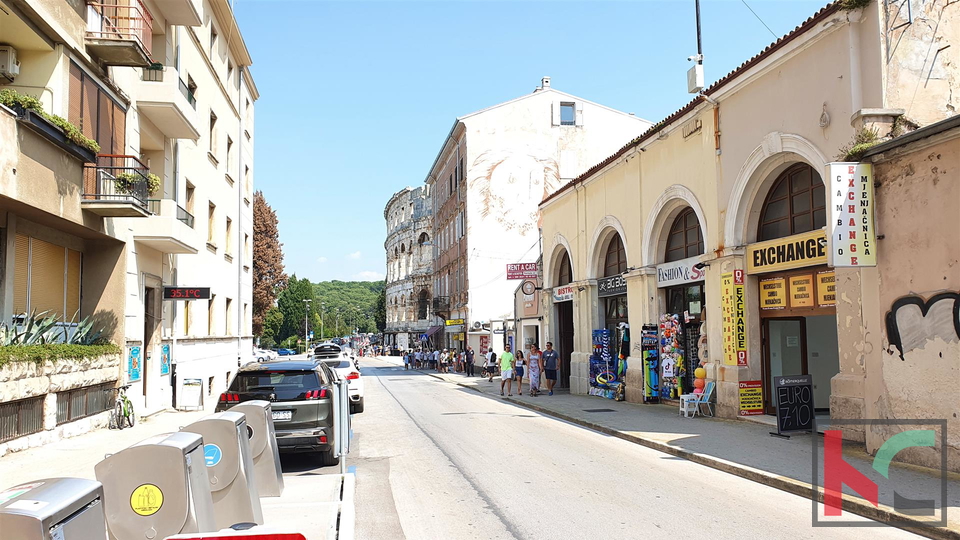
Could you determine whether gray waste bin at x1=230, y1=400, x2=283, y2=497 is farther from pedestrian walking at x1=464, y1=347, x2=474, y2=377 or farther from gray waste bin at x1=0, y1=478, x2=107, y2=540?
pedestrian walking at x1=464, y1=347, x2=474, y2=377

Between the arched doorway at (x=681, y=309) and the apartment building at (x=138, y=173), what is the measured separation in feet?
40.1

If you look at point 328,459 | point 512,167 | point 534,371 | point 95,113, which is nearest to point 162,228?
point 95,113

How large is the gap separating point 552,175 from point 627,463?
3241 cm

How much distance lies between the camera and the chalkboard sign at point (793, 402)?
12.0 meters

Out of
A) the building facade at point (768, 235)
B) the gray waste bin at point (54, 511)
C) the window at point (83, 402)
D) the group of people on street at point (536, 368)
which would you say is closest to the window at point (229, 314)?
the group of people on street at point (536, 368)

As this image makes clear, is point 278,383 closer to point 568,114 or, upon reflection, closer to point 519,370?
point 519,370

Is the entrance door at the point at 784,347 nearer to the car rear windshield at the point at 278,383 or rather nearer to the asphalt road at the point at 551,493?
the asphalt road at the point at 551,493

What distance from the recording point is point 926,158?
930 cm

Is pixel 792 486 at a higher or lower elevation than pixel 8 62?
lower

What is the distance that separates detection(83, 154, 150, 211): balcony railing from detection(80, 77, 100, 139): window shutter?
0.54 m

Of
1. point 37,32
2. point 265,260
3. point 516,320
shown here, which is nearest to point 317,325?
point 265,260

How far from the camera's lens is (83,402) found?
14.4m

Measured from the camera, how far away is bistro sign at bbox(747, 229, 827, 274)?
12.7 meters

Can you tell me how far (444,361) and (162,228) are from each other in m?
33.0
